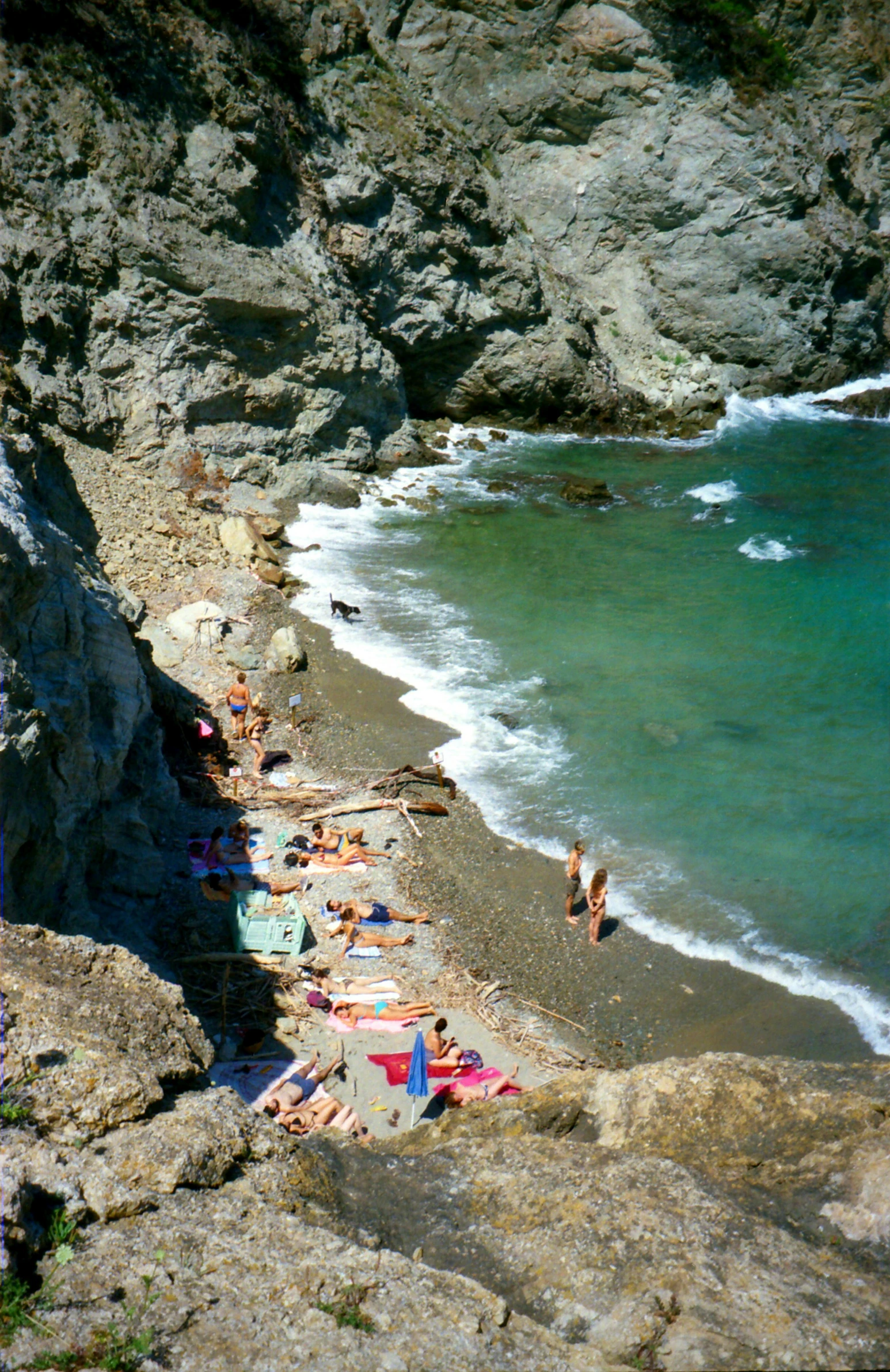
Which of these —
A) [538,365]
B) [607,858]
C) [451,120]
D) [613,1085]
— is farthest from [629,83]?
[613,1085]

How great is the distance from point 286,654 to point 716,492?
19.8 meters

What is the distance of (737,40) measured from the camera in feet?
135

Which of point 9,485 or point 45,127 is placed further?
point 45,127

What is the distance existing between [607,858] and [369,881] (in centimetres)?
378

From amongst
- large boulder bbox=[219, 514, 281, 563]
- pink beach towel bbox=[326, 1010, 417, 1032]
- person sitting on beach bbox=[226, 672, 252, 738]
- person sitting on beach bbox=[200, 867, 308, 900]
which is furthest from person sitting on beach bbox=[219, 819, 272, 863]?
large boulder bbox=[219, 514, 281, 563]

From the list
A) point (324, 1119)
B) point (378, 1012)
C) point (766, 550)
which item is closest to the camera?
point (324, 1119)

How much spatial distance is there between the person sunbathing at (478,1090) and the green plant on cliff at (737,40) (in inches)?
1757

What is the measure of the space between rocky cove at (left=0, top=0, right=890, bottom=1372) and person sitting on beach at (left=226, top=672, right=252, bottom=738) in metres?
0.77

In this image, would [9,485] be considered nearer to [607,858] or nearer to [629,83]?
[607,858]

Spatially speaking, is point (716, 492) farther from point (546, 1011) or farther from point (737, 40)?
point (546, 1011)

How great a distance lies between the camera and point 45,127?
83.5 feet

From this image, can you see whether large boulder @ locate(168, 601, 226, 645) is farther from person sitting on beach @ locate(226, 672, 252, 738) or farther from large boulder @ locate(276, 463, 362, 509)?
large boulder @ locate(276, 463, 362, 509)

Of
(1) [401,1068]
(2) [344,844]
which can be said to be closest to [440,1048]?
(1) [401,1068]

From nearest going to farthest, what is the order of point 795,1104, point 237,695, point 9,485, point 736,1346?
point 736,1346, point 795,1104, point 9,485, point 237,695
